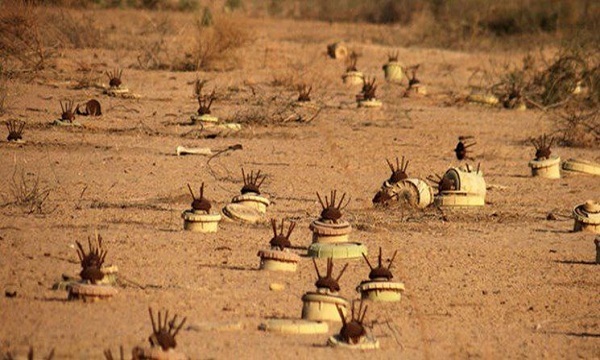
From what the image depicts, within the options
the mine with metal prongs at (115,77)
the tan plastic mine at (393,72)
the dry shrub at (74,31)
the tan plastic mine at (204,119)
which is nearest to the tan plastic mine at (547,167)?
the tan plastic mine at (204,119)

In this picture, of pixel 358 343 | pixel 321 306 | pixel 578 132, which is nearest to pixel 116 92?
pixel 578 132

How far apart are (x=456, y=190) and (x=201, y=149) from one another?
297 cm

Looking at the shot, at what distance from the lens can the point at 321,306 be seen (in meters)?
8.30

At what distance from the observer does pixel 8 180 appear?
12.5 metres

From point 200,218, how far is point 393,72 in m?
10.9

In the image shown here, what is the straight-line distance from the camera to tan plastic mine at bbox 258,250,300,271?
9.58m

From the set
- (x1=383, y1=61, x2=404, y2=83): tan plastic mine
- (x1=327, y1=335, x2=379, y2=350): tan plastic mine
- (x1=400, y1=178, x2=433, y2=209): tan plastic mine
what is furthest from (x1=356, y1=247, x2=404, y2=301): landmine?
(x1=383, y1=61, x2=404, y2=83): tan plastic mine

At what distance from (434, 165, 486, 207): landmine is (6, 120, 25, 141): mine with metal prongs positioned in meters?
4.17

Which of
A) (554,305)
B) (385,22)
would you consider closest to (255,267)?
(554,305)

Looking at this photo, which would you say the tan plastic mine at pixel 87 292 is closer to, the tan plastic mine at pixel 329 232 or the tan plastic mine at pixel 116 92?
the tan plastic mine at pixel 329 232

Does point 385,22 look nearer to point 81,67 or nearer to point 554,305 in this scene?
point 81,67

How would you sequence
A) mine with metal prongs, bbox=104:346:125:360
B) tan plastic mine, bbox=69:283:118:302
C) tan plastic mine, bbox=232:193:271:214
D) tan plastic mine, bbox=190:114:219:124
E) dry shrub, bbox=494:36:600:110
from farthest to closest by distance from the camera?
dry shrub, bbox=494:36:600:110, tan plastic mine, bbox=190:114:219:124, tan plastic mine, bbox=232:193:271:214, tan plastic mine, bbox=69:283:118:302, mine with metal prongs, bbox=104:346:125:360

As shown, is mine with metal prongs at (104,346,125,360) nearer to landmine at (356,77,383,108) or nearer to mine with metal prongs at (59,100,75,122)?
mine with metal prongs at (59,100,75,122)

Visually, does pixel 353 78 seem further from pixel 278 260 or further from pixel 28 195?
pixel 278 260
